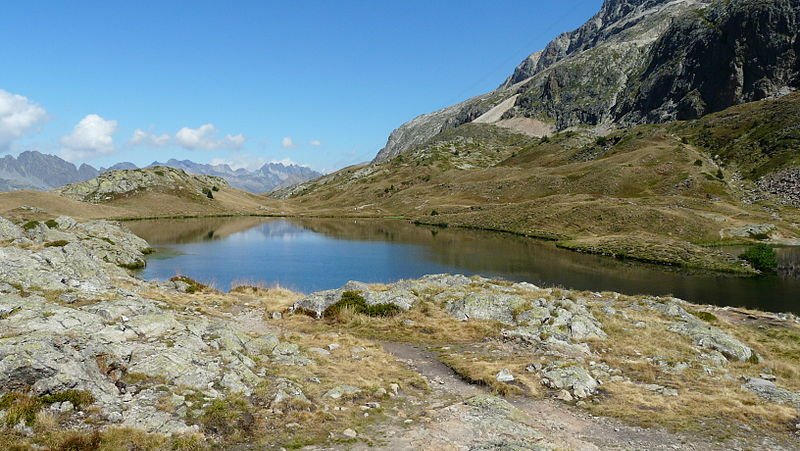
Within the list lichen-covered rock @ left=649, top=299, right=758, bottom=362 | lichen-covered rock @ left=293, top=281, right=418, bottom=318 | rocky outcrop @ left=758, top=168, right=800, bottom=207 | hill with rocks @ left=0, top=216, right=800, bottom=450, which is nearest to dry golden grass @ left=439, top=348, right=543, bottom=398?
hill with rocks @ left=0, top=216, right=800, bottom=450

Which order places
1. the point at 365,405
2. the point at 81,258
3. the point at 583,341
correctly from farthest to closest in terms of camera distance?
the point at 81,258 < the point at 583,341 < the point at 365,405

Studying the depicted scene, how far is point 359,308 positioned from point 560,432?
2070cm

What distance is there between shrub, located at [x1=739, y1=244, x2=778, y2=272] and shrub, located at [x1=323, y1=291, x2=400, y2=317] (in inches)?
2890

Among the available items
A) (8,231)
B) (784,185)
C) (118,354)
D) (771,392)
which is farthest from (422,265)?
(784,185)

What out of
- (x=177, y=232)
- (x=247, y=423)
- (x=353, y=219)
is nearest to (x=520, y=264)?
(x=247, y=423)

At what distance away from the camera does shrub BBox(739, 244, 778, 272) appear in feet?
257

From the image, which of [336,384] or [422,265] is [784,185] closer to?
[422,265]

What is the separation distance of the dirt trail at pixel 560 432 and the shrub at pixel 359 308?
45.9ft

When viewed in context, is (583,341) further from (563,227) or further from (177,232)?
(177,232)

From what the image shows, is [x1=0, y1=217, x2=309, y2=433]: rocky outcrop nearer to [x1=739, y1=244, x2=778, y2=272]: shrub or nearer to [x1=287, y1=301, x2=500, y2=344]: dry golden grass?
[x1=287, y1=301, x2=500, y2=344]: dry golden grass

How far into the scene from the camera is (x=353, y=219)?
19262cm

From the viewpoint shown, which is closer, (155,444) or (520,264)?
(155,444)

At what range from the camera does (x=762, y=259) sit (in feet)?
259

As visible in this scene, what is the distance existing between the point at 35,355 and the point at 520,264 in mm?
76310
